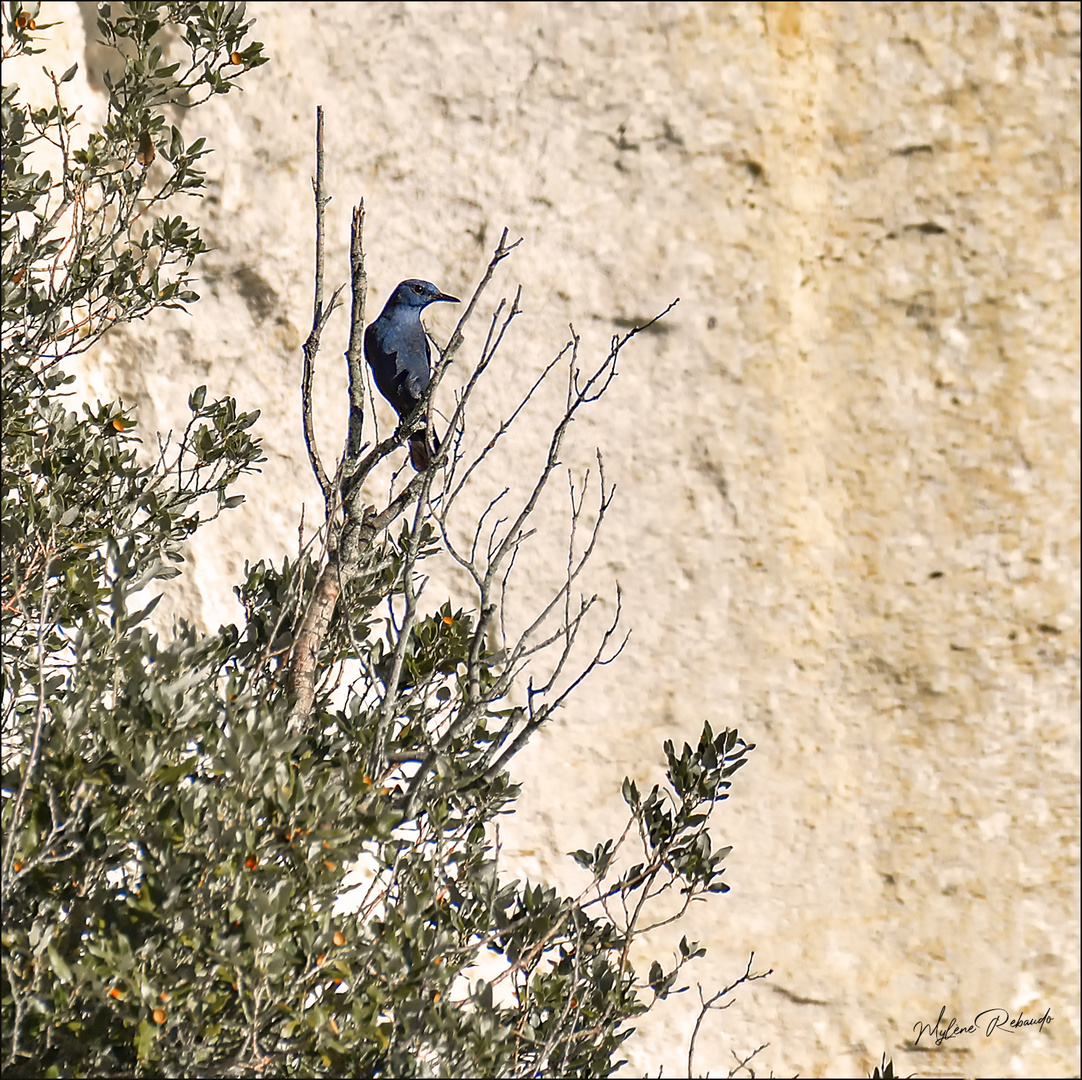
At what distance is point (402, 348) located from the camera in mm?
4688

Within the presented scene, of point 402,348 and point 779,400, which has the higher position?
point 779,400

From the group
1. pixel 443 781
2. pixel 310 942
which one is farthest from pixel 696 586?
pixel 310 942

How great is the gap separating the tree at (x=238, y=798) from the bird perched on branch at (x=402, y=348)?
41.1 inches

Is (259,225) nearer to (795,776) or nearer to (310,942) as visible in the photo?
(795,776)

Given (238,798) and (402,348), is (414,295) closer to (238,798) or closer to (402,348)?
(402,348)

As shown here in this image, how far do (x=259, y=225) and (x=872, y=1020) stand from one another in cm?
618

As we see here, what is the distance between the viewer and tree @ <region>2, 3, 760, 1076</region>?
218 cm

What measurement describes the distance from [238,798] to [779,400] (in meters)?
5.44

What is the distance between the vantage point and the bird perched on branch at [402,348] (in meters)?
4.67
